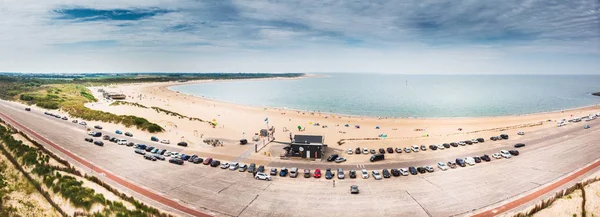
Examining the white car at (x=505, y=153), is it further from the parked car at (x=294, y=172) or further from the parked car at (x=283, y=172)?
the parked car at (x=283, y=172)

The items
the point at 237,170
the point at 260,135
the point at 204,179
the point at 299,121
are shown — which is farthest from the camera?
the point at 299,121

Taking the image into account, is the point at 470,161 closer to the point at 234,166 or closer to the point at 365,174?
the point at 365,174

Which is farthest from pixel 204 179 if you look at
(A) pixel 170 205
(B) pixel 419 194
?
(B) pixel 419 194

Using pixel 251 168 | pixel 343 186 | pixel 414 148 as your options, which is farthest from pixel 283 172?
pixel 414 148

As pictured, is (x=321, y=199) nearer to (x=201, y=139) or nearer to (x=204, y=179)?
(x=204, y=179)

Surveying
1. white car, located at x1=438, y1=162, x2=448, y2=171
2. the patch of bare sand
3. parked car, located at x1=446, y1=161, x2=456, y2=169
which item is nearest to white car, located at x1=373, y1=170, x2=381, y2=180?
white car, located at x1=438, y1=162, x2=448, y2=171

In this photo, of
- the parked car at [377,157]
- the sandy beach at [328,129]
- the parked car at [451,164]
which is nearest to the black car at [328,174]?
the parked car at [377,157]
